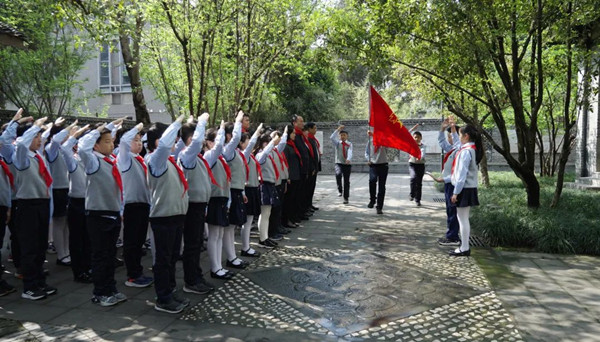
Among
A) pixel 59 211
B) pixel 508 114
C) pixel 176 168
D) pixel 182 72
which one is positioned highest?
pixel 182 72

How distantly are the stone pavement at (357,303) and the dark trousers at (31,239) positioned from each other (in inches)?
9.5

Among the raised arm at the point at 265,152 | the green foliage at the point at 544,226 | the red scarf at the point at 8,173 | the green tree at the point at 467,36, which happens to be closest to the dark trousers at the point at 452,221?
the green foliage at the point at 544,226

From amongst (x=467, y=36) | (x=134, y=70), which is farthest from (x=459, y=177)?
(x=134, y=70)

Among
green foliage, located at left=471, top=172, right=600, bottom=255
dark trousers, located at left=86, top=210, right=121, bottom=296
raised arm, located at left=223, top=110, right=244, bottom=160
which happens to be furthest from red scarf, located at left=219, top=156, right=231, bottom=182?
green foliage, located at left=471, top=172, right=600, bottom=255

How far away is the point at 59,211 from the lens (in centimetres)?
603

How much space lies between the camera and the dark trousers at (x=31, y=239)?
4.93 m

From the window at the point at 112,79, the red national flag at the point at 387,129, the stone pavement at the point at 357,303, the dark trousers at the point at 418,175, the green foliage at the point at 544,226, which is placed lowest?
the stone pavement at the point at 357,303

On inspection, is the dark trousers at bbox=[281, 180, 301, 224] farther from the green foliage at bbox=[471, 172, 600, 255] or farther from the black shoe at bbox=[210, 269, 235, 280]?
the black shoe at bbox=[210, 269, 235, 280]

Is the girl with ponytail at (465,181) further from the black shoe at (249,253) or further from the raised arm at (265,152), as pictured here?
the black shoe at (249,253)

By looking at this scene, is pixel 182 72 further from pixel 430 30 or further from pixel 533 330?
pixel 533 330

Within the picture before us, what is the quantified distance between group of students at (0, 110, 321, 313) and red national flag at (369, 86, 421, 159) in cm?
375

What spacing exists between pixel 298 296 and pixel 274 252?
2.03 m

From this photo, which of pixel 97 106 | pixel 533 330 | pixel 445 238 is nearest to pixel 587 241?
pixel 445 238

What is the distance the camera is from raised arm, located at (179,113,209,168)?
463 cm
